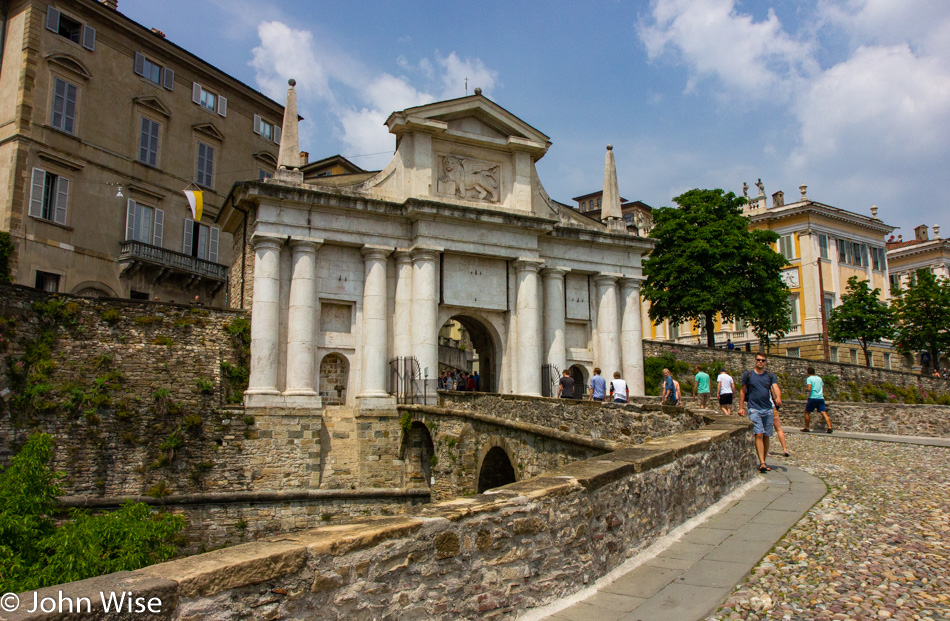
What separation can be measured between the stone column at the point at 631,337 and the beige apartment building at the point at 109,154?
1901 centimetres

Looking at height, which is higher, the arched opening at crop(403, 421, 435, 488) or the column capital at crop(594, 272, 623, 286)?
the column capital at crop(594, 272, 623, 286)

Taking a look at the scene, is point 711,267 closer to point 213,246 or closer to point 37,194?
point 213,246

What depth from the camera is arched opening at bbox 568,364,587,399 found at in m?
26.6

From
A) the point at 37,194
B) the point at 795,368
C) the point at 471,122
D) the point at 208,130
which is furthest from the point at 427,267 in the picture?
the point at 795,368

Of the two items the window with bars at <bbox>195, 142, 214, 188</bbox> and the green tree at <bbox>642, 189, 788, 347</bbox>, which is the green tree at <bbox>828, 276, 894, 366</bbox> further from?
the window with bars at <bbox>195, 142, 214, 188</bbox>

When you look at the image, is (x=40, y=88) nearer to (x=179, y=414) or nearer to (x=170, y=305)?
(x=170, y=305)

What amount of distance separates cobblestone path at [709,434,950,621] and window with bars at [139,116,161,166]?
100.0ft

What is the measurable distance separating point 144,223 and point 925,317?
145ft

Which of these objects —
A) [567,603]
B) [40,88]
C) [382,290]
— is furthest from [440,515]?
[40,88]

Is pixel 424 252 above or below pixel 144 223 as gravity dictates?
below

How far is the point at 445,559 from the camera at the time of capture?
4.96 meters

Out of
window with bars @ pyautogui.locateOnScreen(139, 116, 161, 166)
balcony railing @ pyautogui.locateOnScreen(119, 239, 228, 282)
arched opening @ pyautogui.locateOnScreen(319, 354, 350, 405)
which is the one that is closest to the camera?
arched opening @ pyautogui.locateOnScreen(319, 354, 350, 405)

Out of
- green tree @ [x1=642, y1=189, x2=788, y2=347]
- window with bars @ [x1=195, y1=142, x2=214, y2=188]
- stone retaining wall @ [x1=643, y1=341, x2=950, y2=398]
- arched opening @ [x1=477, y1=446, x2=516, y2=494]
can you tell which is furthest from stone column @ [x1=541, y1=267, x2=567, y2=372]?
window with bars @ [x1=195, y1=142, x2=214, y2=188]

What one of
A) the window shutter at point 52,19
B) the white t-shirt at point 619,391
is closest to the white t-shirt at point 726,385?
the white t-shirt at point 619,391
